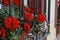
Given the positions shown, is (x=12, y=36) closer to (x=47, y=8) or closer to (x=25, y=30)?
(x=25, y=30)

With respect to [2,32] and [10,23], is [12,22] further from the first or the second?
[2,32]

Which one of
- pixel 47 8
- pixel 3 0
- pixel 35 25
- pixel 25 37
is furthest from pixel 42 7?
pixel 3 0

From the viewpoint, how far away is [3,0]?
2.56 meters

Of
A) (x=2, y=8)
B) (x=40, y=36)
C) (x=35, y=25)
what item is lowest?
(x=40, y=36)

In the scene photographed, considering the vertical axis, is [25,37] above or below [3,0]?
below

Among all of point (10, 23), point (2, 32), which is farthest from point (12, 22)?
point (2, 32)

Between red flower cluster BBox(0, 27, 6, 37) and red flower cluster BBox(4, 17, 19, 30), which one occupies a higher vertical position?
red flower cluster BBox(4, 17, 19, 30)

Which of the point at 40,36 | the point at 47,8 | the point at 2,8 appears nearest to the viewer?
the point at 2,8

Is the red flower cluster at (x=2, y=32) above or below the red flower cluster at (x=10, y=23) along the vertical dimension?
below

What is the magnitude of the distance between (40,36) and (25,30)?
3.44ft

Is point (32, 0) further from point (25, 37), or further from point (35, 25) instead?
point (25, 37)

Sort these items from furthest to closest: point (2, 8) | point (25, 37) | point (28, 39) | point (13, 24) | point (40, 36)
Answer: point (40, 36), point (28, 39), point (25, 37), point (2, 8), point (13, 24)

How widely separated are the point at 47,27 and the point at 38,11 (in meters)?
0.62

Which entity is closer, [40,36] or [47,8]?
[40,36]
